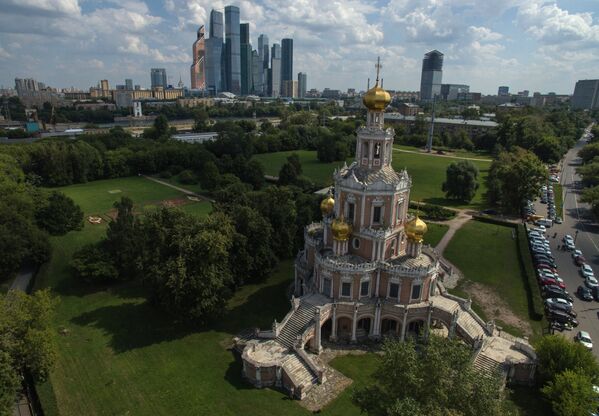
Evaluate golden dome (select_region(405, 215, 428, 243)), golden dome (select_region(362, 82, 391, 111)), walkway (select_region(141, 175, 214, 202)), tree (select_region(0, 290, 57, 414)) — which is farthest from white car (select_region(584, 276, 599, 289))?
walkway (select_region(141, 175, 214, 202))

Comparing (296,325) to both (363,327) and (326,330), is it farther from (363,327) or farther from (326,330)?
(363,327)

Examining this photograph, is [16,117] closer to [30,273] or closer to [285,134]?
[285,134]

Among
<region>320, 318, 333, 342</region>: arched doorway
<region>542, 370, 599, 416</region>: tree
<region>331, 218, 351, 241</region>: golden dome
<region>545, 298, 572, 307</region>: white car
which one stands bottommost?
<region>320, 318, 333, 342</region>: arched doorway

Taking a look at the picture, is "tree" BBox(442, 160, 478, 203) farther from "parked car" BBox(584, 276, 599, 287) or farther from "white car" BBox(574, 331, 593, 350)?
"white car" BBox(574, 331, 593, 350)

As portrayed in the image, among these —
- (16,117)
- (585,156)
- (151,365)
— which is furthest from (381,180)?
(16,117)

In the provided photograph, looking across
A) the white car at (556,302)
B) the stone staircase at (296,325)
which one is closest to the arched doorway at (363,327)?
the stone staircase at (296,325)

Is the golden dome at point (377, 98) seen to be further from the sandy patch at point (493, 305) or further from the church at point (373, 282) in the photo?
the sandy patch at point (493, 305)

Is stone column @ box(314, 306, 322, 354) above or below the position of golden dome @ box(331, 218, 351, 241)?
below
